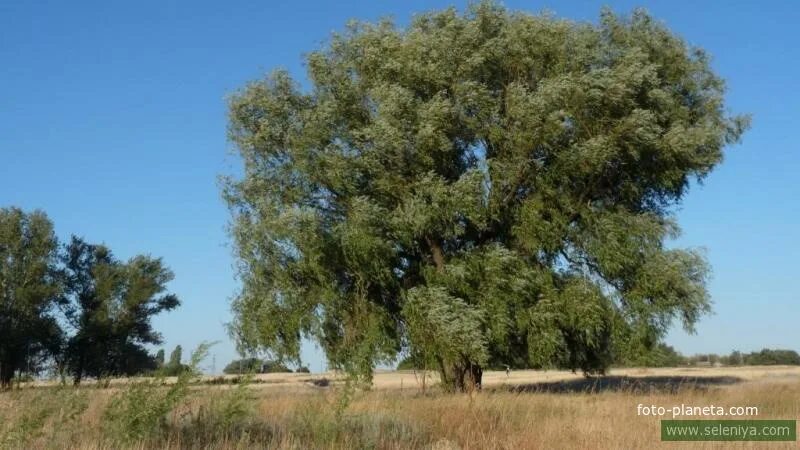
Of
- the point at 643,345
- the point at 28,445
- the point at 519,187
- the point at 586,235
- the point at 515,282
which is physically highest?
the point at 519,187

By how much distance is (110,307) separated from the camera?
5728 cm

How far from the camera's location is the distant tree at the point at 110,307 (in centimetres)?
5631

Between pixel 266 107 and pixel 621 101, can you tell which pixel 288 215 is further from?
pixel 621 101

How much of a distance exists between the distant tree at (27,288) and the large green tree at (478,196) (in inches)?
1353

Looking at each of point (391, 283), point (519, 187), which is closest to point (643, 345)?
point (519, 187)

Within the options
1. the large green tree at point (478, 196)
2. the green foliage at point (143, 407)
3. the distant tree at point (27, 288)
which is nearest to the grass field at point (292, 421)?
the green foliage at point (143, 407)

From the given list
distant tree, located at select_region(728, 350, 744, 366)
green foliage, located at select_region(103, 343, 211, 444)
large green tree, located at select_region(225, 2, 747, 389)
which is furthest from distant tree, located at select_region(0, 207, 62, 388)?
distant tree, located at select_region(728, 350, 744, 366)

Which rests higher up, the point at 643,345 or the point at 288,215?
the point at 288,215

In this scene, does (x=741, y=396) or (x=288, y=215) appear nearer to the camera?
(x=741, y=396)

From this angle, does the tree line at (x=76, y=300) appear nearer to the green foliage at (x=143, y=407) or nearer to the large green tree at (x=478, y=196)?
the large green tree at (x=478, y=196)

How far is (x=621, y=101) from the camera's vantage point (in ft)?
75.9

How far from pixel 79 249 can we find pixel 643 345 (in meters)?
48.6

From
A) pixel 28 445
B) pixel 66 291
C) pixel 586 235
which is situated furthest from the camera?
pixel 66 291

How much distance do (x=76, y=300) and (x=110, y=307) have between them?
283 cm
